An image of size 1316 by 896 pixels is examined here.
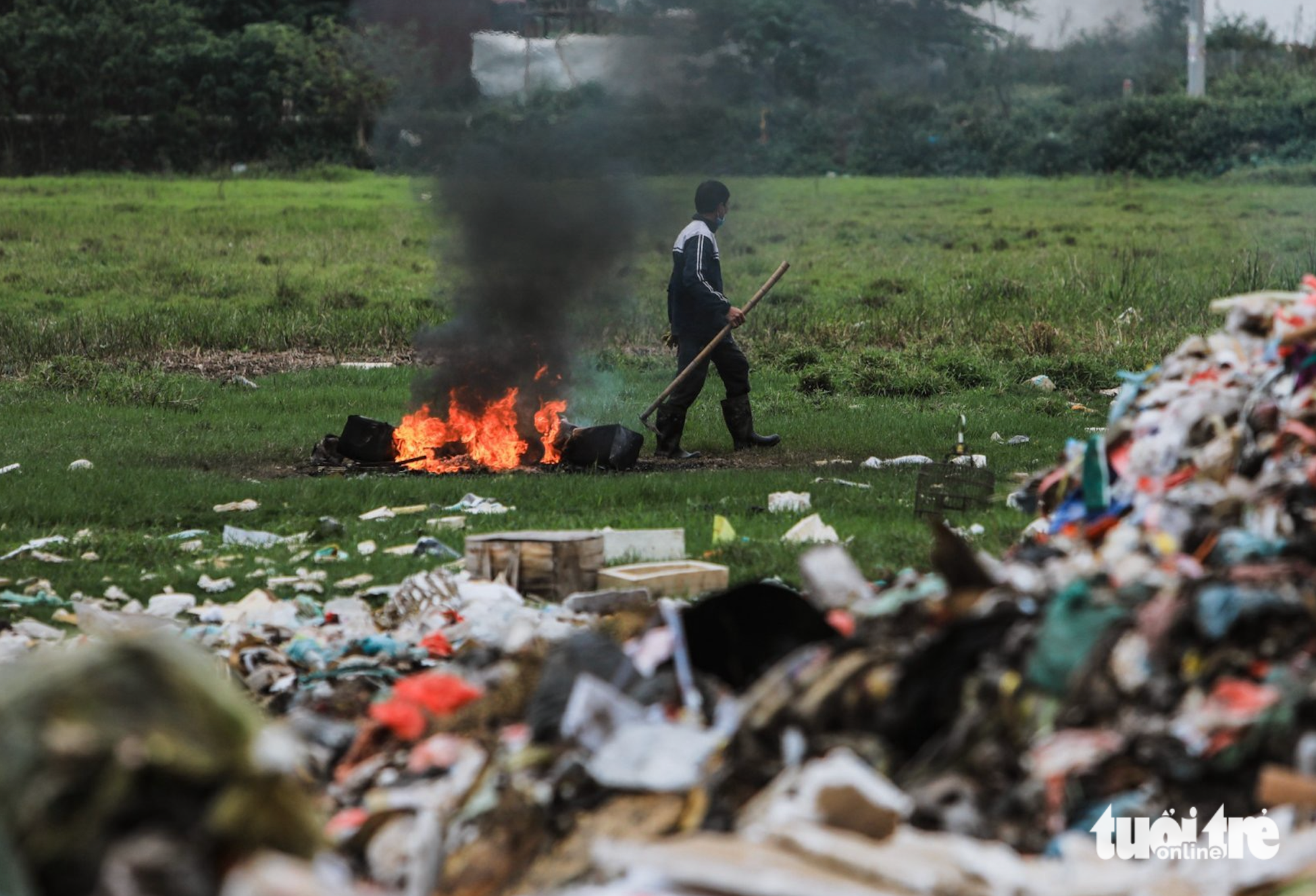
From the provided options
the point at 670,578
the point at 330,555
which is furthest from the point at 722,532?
the point at 330,555

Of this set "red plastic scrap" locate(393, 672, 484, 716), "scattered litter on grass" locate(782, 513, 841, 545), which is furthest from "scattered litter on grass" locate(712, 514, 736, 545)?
"red plastic scrap" locate(393, 672, 484, 716)

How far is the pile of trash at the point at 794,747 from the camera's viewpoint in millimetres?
3002

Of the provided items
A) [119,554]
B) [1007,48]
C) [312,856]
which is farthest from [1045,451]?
[1007,48]

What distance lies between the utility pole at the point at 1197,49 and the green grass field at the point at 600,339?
232cm

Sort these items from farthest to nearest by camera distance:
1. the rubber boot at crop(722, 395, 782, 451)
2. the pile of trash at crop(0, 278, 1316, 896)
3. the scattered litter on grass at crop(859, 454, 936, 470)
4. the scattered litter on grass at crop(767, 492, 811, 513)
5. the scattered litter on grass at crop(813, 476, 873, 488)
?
the rubber boot at crop(722, 395, 782, 451), the scattered litter on grass at crop(859, 454, 936, 470), the scattered litter on grass at crop(813, 476, 873, 488), the scattered litter on grass at crop(767, 492, 811, 513), the pile of trash at crop(0, 278, 1316, 896)

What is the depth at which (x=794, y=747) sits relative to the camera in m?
3.86

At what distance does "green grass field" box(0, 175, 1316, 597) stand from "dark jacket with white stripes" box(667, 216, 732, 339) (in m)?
1.01

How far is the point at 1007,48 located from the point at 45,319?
12370mm

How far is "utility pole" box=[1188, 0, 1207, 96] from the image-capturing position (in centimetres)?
2144

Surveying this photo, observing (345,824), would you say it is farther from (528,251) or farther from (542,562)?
(528,251)

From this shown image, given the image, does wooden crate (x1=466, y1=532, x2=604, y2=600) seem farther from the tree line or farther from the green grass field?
the tree line

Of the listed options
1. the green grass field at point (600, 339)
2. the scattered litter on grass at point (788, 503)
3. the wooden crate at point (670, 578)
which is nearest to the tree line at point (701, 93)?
the green grass field at point (600, 339)

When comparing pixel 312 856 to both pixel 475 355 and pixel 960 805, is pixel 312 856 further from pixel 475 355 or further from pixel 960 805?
pixel 475 355

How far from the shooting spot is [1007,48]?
66.1 ft
